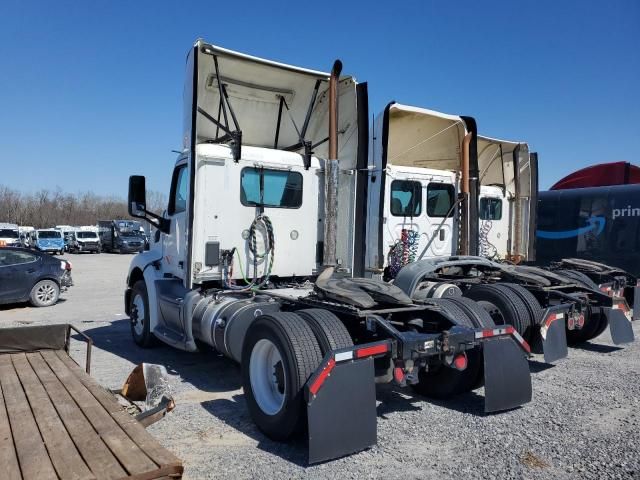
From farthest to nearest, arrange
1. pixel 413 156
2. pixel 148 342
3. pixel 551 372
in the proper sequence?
pixel 413 156
pixel 148 342
pixel 551 372

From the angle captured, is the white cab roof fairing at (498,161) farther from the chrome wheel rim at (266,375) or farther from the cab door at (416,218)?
the chrome wheel rim at (266,375)

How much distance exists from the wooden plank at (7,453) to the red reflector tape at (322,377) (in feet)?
5.80

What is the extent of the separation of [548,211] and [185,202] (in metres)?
9.85

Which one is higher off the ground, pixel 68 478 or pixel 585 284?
pixel 585 284

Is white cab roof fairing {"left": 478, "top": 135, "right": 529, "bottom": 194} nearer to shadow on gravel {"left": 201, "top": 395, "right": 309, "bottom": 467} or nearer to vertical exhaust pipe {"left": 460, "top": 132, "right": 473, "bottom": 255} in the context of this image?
vertical exhaust pipe {"left": 460, "top": 132, "right": 473, "bottom": 255}

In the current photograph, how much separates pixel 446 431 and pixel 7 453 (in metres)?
3.24

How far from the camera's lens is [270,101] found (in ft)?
24.8

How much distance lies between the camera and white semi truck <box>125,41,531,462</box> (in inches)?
157

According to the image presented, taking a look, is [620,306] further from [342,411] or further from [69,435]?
[69,435]

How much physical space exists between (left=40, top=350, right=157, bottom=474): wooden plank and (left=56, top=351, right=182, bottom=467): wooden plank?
1.2 inches

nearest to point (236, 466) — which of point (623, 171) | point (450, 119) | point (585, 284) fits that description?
point (585, 284)

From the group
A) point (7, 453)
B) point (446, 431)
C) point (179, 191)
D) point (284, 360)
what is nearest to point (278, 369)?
point (284, 360)

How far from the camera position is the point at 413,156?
366 inches

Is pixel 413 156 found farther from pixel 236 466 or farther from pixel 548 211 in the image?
pixel 236 466
